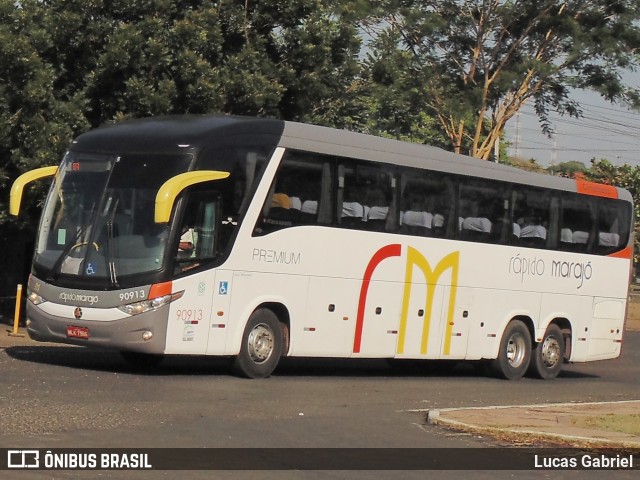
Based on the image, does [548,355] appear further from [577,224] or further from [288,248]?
[288,248]

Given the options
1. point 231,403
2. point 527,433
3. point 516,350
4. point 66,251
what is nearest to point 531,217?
point 516,350

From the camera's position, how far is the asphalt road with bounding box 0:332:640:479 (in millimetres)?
11078

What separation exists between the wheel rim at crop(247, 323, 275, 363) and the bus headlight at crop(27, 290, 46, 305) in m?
2.78

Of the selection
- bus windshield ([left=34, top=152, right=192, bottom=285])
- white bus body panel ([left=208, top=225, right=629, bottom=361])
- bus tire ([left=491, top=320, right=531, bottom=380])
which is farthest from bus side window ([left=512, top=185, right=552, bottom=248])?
bus windshield ([left=34, top=152, right=192, bottom=285])

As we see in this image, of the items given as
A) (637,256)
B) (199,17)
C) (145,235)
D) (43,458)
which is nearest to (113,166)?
(145,235)

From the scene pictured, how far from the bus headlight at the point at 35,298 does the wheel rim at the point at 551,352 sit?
9.87 m

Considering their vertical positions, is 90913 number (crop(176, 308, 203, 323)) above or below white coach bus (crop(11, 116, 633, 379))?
below

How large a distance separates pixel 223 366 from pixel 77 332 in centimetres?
399

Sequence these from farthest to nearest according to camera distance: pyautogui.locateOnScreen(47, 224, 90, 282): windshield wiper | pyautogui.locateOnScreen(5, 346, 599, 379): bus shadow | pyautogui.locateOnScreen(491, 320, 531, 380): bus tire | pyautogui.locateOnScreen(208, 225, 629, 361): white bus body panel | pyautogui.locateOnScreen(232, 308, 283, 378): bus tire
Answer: pyautogui.locateOnScreen(491, 320, 531, 380): bus tire
pyautogui.locateOnScreen(5, 346, 599, 379): bus shadow
pyautogui.locateOnScreen(208, 225, 629, 361): white bus body panel
pyautogui.locateOnScreen(232, 308, 283, 378): bus tire
pyautogui.locateOnScreen(47, 224, 90, 282): windshield wiper

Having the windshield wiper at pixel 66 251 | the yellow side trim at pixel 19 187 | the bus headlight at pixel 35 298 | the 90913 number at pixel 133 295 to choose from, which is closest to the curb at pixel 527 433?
the 90913 number at pixel 133 295

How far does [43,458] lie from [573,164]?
11432 cm

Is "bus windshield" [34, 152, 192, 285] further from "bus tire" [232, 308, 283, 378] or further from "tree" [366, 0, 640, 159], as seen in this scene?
"tree" [366, 0, 640, 159]

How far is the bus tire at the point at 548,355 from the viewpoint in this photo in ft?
76.3

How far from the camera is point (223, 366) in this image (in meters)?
20.2
